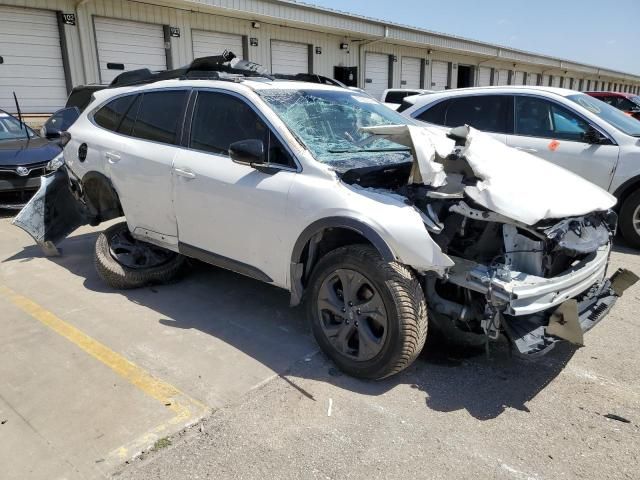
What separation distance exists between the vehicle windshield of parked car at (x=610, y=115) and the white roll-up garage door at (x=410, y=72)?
55.9ft

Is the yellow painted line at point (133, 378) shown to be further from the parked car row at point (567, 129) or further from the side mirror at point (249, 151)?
the parked car row at point (567, 129)

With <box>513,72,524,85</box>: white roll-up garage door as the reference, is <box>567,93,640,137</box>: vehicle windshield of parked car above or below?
above

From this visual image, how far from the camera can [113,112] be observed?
491 cm

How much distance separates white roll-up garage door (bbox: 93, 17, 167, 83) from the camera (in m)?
13.0

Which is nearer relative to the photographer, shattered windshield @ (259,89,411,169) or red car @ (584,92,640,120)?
shattered windshield @ (259,89,411,169)

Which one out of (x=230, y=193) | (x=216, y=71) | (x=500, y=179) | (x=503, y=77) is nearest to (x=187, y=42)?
(x=216, y=71)

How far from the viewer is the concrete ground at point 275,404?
8.25ft

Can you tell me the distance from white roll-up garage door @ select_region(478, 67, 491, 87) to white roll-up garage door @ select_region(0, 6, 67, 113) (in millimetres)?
23045

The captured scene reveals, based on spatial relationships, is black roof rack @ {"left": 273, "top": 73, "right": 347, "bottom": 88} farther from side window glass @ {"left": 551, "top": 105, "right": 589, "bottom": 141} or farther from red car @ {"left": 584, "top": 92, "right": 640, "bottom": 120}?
red car @ {"left": 584, "top": 92, "right": 640, "bottom": 120}

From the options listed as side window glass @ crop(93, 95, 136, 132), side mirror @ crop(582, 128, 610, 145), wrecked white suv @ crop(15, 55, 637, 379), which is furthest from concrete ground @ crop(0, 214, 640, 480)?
side mirror @ crop(582, 128, 610, 145)

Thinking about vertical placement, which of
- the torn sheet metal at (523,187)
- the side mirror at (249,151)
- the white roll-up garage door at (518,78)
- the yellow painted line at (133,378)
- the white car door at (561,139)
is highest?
the side mirror at (249,151)

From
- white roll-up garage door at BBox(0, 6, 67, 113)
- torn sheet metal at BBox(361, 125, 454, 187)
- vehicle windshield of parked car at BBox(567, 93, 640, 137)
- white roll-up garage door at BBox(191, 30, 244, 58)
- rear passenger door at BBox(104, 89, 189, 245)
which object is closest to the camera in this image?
torn sheet metal at BBox(361, 125, 454, 187)

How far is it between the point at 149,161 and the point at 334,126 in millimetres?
1631

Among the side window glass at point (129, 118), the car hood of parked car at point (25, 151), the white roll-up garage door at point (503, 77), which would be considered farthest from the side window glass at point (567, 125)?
the white roll-up garage door at point (503, 77)
